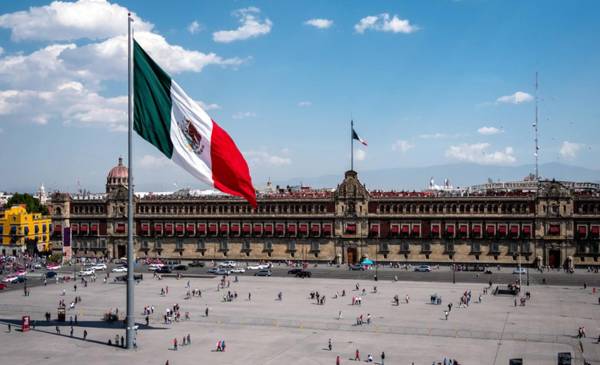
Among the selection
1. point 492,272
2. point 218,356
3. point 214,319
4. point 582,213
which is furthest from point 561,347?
point 582,213

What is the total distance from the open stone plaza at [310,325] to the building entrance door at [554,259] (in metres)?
19.7

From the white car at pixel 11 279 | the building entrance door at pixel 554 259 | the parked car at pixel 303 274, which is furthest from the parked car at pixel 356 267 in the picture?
the white car at pixel 11 279

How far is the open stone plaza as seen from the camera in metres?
52.2

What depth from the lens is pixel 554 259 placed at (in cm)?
10612

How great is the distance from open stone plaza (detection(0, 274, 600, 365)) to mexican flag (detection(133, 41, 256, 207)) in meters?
16.5

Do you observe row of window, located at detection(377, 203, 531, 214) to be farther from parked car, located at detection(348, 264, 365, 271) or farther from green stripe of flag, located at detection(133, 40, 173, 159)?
green stripe of flag, located at detection(133, 40, 173, 159)

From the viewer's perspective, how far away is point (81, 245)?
127 meters

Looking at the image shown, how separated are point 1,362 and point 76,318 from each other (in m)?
15.6

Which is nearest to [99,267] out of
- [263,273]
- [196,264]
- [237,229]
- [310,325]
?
[196,264]

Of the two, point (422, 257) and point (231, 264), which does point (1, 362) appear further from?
point (422, 257)

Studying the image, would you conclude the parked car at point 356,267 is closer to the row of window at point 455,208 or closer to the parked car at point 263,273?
the row of window at point 455,208

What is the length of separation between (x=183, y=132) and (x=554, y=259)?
8051 cm

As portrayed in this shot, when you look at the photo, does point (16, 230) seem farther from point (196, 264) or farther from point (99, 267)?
point (196, 264)

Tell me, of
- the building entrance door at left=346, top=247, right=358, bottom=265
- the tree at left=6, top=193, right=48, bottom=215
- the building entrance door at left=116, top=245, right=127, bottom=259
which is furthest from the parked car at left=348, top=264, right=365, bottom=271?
the tree at left=6, top=193, right=48, bottom=215
